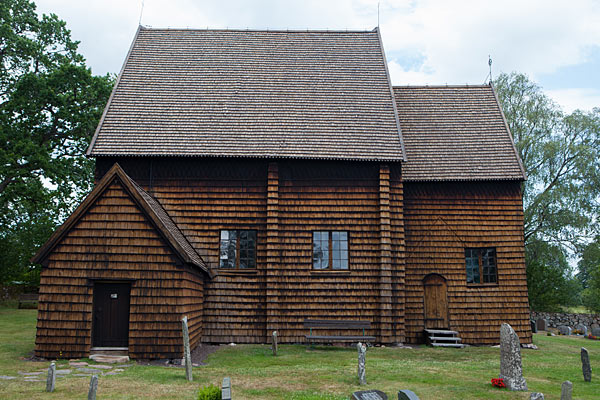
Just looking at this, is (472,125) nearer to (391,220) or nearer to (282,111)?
(391,220)

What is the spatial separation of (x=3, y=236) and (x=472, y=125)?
1166 inches

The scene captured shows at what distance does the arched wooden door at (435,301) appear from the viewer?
1786 cm

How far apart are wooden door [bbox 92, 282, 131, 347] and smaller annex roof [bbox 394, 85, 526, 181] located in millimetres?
10487

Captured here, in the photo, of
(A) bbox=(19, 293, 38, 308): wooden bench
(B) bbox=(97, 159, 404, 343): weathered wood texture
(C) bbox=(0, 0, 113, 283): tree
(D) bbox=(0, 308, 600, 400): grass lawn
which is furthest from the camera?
(A) bbox=(19, 293, 38, 308): wooden bench

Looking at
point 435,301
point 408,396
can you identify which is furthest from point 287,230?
point 408,396

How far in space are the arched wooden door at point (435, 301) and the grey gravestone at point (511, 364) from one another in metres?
7.68

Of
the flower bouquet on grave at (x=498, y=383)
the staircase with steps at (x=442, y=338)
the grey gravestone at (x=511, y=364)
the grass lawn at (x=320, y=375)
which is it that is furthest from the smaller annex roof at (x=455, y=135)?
the flower bouquet on grave at (x=498, y=383)

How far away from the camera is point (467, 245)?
18.3 metres

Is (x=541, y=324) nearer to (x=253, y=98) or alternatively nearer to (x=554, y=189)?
(x=554, y=189)

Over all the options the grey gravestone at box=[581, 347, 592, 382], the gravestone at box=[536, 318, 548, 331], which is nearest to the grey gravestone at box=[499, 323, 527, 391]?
the grey gravestone at box=[581, 347, 592, 382]

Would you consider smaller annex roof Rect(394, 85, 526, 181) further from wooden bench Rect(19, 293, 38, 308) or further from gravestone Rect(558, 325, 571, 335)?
wooden bench Rect(19, 293, 38, 308)

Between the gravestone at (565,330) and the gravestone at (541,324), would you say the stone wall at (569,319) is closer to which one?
the gravestone at (541,324)

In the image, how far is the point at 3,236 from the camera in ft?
107

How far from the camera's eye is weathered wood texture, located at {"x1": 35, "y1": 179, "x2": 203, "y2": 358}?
13328 millimetres
